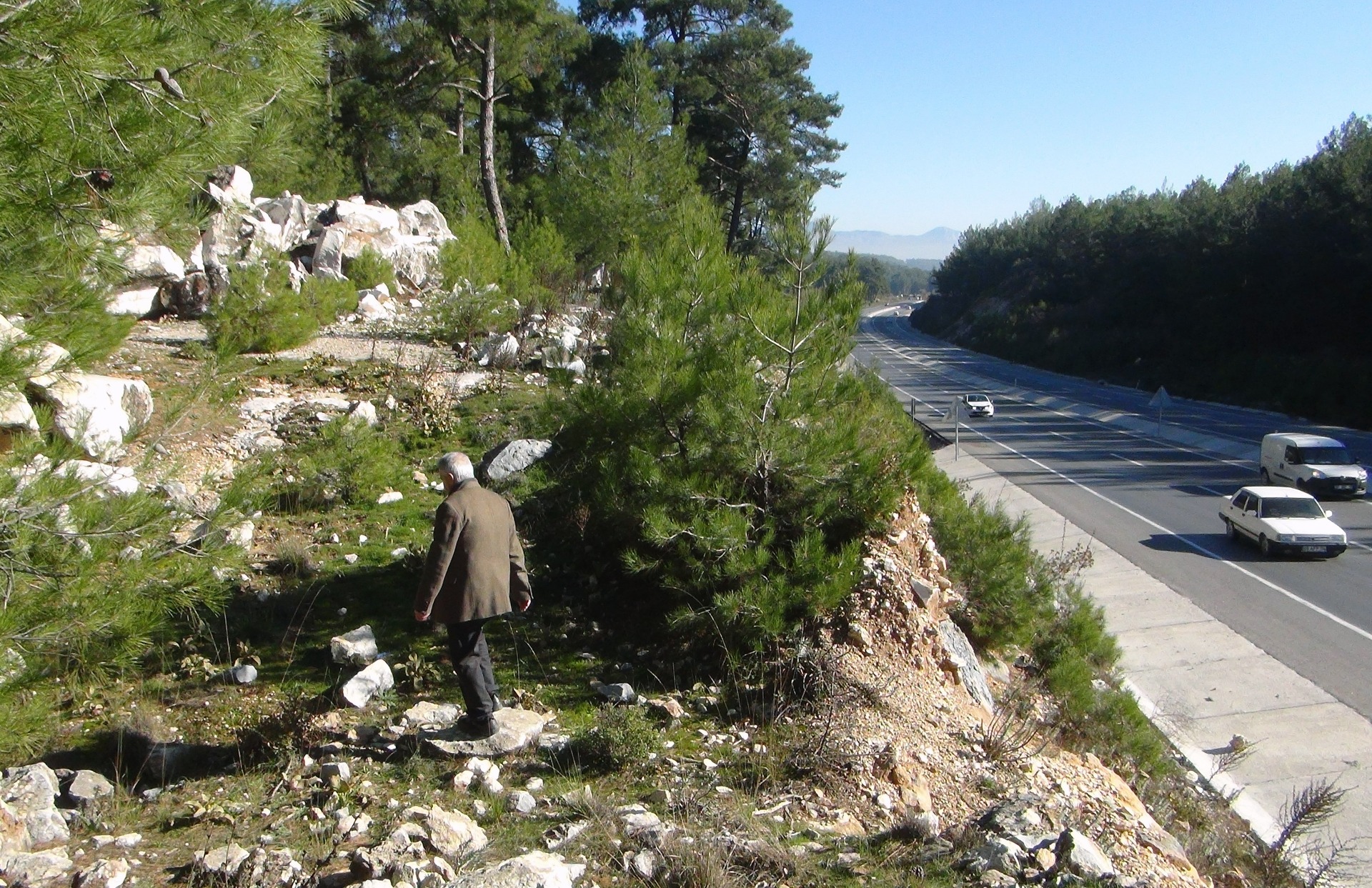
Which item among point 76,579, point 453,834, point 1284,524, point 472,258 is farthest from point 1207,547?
point 76,579

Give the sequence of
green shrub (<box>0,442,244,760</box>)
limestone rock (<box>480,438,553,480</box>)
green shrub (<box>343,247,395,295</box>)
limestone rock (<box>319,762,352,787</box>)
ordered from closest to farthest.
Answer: green shrub (<box>0,442,244,760</box>)
limestone rock (<box>319,762,352,787</box>)
limestone rock (<box>480,438,553,480</box>)
green shrub (<box>343,247,395,295</box>)

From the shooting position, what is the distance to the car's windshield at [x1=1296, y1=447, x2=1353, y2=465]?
2698cm

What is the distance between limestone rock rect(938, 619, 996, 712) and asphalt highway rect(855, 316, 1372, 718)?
227cm

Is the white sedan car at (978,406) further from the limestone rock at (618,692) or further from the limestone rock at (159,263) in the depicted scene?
the limestone rock at (618,692)

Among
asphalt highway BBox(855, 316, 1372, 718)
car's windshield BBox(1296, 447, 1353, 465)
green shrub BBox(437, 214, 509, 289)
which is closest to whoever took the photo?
green shrub BBox(437, 214, 509, 289)

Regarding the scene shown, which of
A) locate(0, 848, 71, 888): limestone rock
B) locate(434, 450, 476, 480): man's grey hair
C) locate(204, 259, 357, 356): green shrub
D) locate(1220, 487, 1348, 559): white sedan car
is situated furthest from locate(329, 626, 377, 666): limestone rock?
locate(1220, 487, 1348, 559): white sedan car

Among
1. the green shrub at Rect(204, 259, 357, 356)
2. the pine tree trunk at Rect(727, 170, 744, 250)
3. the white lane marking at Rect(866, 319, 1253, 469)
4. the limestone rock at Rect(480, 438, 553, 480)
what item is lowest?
the white lane marking at Rect(866, 319, 1253, 469)

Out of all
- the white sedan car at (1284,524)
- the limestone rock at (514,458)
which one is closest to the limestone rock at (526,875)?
the limestone rock at (514,458)

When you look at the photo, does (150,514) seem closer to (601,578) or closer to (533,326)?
(601,578)

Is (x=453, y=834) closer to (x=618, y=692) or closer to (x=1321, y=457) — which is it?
(x=618, y=692)

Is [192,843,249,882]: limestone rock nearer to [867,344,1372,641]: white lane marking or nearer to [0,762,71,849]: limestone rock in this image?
[0,762,71,849]: limestone rock

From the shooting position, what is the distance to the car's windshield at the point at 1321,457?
27.0m

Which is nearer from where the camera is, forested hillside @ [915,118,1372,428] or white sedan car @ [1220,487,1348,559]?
white sedan car @ [1220,487,1348,559]

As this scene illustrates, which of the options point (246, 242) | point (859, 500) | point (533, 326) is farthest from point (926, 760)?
point (246, 242)
